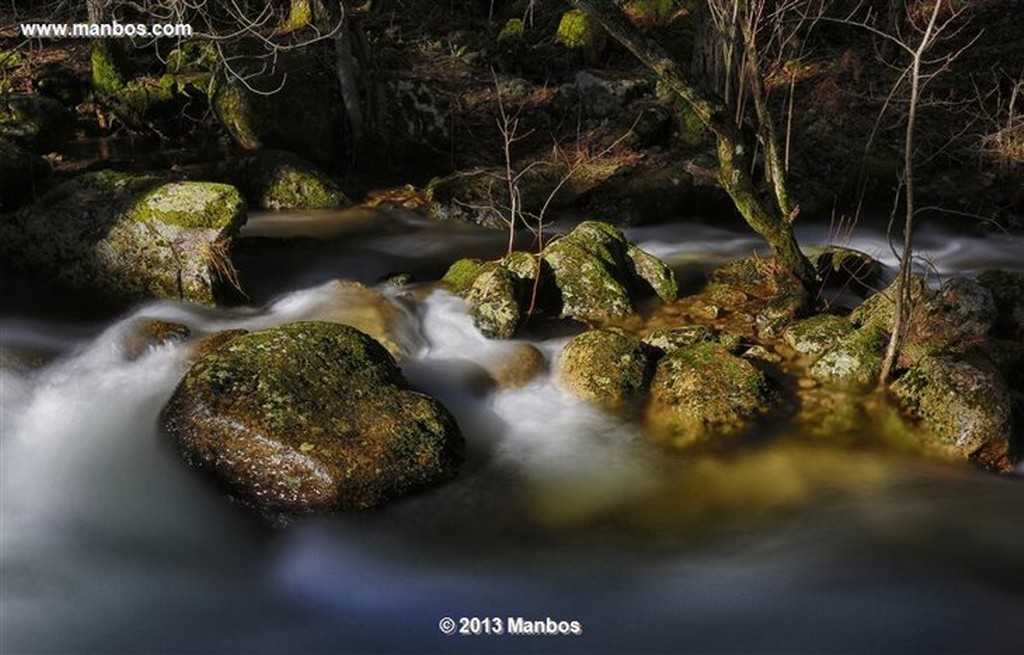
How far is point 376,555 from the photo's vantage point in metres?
5.02

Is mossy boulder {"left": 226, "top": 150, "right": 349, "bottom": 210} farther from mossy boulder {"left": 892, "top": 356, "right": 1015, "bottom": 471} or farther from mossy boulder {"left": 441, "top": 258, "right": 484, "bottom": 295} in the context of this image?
mossy boulder {"left": 892, "top": 356, "right": 1015, "bottom": 471}

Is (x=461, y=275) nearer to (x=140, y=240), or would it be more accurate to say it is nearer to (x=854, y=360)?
(x=140, y=240)

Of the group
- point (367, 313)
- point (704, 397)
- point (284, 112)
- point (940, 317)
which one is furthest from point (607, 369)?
point (284, 112)

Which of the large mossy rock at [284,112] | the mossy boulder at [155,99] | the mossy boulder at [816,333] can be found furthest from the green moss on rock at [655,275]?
the mossy boulder at [155,99]

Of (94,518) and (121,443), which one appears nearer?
(94,518)

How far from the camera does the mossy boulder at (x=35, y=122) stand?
1199cm

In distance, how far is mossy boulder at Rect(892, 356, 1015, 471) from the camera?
586 centimetres

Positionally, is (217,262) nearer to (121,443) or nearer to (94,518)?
(121,443)

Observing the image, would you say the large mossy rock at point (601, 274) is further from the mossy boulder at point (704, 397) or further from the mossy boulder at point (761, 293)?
the mossy boulder at point (704, 397)

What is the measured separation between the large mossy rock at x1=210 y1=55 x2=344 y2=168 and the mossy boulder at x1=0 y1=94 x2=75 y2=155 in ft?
7.75

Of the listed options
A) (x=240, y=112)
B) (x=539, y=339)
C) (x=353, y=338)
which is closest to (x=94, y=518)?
(x=353, y=338)

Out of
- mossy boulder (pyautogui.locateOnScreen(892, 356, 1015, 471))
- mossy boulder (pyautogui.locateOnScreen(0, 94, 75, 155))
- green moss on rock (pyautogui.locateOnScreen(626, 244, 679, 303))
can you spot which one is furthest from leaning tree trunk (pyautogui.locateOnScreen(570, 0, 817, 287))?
mossy boulder (pyautogui.locateOnScreen(0, 94, 75, 155))

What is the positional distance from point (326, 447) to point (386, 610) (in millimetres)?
1047

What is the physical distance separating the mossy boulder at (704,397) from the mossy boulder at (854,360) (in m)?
0.64
